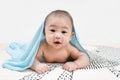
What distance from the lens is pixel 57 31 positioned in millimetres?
1313

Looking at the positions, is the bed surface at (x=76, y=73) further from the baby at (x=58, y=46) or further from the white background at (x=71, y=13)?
the white background at (x=71, y=13)

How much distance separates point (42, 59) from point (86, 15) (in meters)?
0.99

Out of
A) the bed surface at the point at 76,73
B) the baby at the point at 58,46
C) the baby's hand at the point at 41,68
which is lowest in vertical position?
the bed surface at the point at 76,73

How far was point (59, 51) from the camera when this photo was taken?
1407 millimetres

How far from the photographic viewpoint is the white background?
2.29 meters

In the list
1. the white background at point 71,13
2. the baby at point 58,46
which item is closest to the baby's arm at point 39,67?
the baby at point 58,46

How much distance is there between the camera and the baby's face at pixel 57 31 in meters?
1.30

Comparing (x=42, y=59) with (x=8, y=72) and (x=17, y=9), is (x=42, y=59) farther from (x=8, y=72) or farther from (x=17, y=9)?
(x=17, y=9)

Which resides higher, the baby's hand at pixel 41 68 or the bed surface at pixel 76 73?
the baby's hand at pixel 41 68

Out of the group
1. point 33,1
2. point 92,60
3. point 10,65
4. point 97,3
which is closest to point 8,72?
point 10,65

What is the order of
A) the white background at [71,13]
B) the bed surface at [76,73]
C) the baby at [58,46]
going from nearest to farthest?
1. the bed surface at [76,73]
2. the baby at [58,46]
3. the white background at [71,13]

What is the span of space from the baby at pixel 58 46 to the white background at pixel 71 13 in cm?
88

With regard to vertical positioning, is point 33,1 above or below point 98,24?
above

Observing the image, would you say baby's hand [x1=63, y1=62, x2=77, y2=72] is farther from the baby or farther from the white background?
the white background
